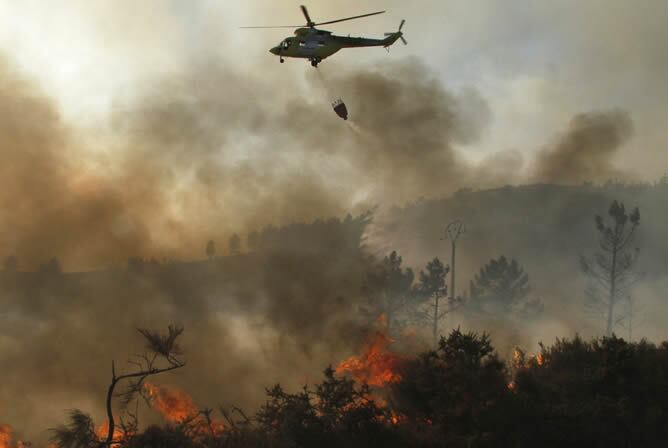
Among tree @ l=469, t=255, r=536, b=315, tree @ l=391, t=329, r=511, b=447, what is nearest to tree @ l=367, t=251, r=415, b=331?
tree @ l=469, t=255, r=536, b=315

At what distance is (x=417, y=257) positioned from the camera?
133 metres

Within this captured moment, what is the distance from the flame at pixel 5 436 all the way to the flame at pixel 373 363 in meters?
28.5

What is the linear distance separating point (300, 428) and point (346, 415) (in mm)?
1457

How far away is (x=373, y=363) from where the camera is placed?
57.5 meters

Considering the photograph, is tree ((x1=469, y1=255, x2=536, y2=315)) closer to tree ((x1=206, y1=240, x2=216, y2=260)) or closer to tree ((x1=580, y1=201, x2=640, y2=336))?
tree ((x1=580, y1=201, x2=640, y2=336))

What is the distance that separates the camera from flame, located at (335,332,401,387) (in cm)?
5506

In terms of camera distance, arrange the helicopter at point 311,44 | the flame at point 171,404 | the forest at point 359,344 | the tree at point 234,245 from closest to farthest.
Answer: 1. the forest at point 359,344
2. the helicopter at point 311,44
3. the flame at point 171,404
4. the tree at point 234,245

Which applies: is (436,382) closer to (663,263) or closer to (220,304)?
(220,304)

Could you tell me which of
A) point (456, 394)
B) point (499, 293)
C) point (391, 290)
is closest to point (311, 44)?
point (456, 394)

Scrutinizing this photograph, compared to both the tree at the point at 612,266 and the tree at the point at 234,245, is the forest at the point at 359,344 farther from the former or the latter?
the tree at the point at 234,245

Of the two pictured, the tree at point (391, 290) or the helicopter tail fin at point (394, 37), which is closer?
the helicopter tail fin at point (394, 37)

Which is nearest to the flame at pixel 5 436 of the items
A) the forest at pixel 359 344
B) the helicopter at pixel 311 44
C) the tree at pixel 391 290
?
the forest at pixel 359 344

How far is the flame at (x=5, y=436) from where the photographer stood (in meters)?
54.8

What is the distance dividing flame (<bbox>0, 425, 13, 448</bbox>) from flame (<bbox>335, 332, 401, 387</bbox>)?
28.5 m
